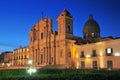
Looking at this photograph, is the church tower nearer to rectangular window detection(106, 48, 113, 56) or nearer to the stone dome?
the stone dome

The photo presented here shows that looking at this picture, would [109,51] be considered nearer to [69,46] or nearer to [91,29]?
[69,46]

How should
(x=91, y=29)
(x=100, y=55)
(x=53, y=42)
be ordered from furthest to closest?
(x=91, y=29)
(x=53, y=42)
(x=100, y=55)

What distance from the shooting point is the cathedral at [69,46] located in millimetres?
52469

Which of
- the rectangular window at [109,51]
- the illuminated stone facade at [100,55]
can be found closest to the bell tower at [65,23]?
the illuminated stone facade at [100,55]

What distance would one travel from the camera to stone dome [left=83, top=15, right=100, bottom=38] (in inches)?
2670

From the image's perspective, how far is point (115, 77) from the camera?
20.4 meters

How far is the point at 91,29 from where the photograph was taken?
6781cm

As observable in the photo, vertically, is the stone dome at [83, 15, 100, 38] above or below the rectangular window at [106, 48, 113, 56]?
above

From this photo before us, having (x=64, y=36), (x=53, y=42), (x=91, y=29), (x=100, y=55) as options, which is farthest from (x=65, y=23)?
(x=100, y=55)

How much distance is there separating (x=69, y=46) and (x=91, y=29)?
10.8 m

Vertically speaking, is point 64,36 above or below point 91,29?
below

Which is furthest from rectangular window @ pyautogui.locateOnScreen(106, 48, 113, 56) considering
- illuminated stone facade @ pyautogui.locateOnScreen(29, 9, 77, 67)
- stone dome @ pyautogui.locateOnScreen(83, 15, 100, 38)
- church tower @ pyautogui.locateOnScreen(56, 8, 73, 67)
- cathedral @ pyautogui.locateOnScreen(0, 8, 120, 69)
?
stone dome @ pyautogui.locateOnScreen(83, 15, 100, 38)

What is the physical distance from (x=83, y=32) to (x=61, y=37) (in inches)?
436

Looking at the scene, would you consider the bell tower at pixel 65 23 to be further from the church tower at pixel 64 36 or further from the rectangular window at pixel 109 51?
the rectangular window at pixel 109 51
